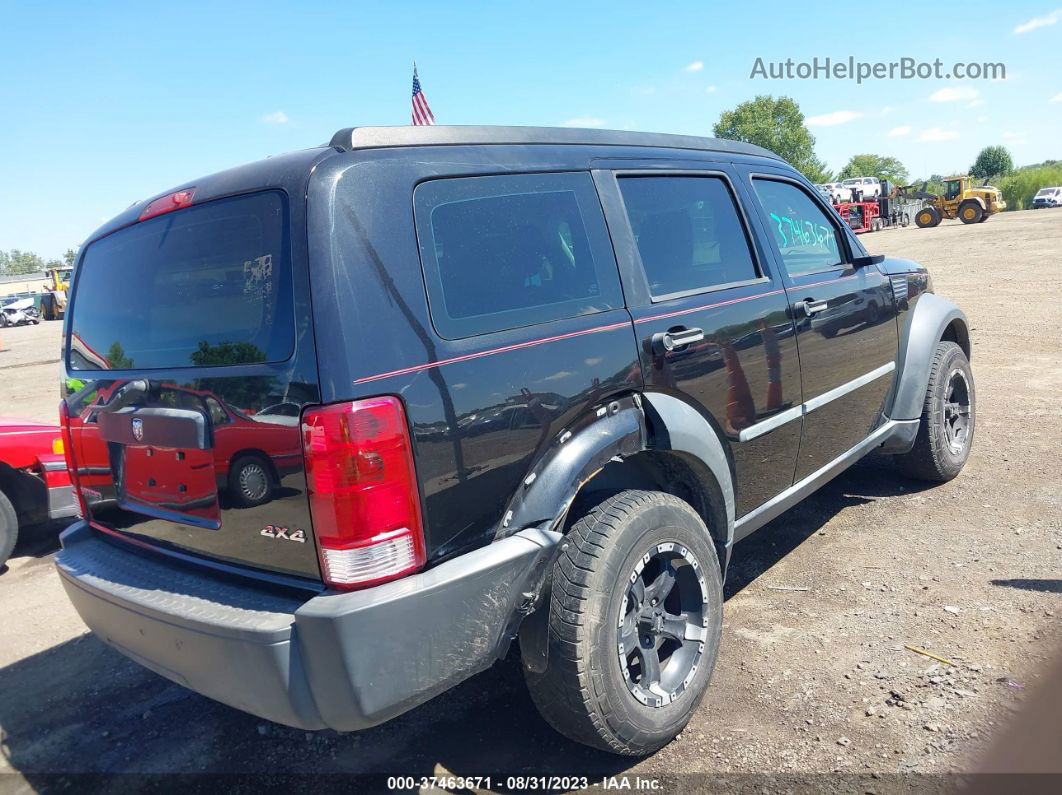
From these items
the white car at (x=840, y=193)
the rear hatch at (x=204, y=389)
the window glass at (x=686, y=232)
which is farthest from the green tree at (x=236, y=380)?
the white car at (x=840, y=193)

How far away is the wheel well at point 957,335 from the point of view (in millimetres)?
4848

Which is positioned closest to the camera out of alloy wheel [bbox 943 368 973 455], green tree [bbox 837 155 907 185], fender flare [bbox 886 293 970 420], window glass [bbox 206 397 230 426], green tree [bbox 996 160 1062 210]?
window glass [bbox 206 397 230 426]

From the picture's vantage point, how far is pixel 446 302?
2154 mm

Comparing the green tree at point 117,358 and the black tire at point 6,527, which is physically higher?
the green tree at point 117,358

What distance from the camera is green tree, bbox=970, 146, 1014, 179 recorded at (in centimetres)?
9069

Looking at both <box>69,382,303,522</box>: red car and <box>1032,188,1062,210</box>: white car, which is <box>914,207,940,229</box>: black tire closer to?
<box>1032,188,1062,210</box>: white car

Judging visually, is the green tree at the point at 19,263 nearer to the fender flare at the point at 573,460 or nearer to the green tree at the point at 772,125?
the green tree at the point at 772,125

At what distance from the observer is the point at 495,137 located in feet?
8.11

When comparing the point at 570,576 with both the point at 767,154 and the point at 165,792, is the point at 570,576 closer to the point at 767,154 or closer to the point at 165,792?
the point at 165,792

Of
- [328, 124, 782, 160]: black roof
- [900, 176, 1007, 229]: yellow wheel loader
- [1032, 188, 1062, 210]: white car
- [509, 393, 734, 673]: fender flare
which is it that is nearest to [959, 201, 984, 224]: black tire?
[900, 176, 1007, 229]: yellow wheel loader

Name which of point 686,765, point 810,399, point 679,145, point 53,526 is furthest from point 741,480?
point 53,526

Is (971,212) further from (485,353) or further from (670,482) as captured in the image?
(485,353)

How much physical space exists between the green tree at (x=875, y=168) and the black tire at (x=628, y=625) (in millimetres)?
121993

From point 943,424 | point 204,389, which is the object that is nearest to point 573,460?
point 204,389
